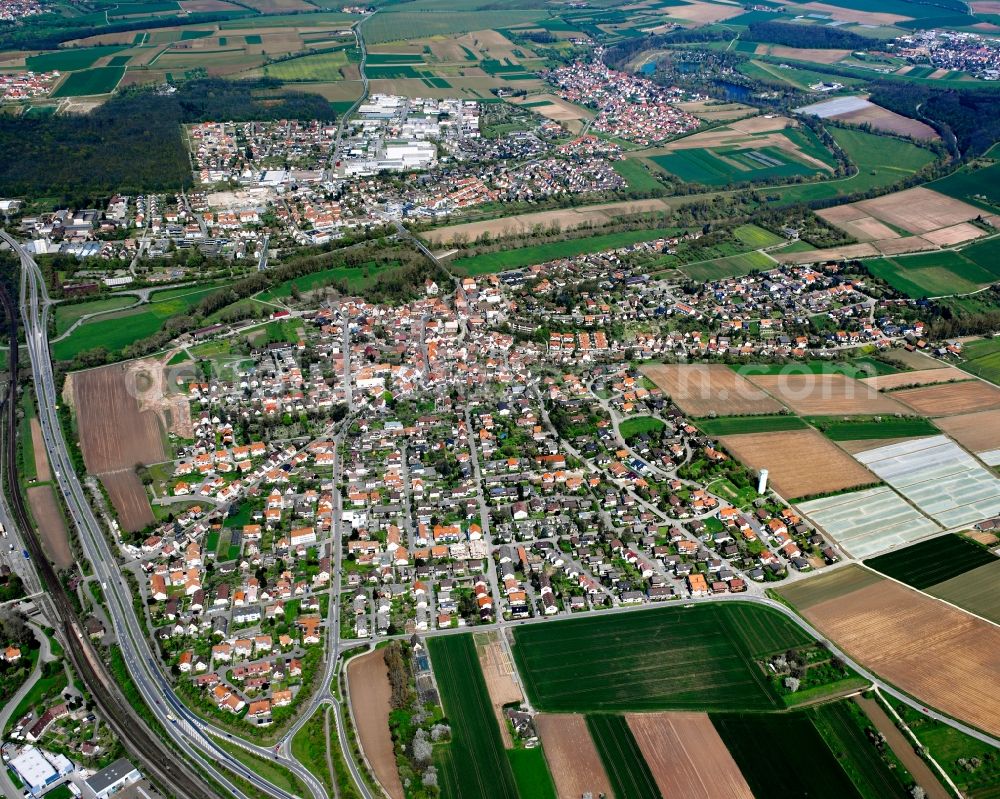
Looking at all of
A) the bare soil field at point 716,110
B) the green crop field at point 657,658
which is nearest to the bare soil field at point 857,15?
the bare soil field at point 716,110

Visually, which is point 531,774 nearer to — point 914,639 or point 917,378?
point 914,639

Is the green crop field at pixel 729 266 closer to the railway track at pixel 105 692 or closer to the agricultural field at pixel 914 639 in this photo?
the agricultural field at pixel 914 639

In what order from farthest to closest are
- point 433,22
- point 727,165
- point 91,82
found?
point 433,22, point 91,82, point 727,165

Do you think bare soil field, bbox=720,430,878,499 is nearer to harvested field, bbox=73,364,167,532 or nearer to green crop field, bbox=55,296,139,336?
harvested field, bbox=73,364,167,532

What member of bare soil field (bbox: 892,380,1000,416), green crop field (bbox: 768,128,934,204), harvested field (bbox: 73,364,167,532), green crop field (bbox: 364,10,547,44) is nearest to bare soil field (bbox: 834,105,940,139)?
green crop field (bbox: 768,128,934,204)

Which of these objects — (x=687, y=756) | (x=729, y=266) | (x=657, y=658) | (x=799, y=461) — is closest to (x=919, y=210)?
(x=729, y=266)
